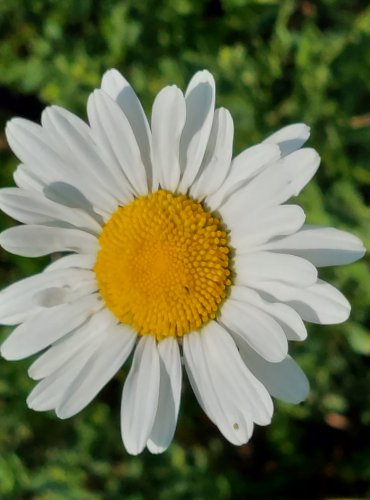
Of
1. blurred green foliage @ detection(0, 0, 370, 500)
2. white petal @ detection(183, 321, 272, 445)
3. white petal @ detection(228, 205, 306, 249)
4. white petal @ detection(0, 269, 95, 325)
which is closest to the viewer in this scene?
white petal @ detection(228, 205, 306, 249)

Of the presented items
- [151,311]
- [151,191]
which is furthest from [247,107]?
[151,311]

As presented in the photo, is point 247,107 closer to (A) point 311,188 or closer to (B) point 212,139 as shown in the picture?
(A) point 311,188

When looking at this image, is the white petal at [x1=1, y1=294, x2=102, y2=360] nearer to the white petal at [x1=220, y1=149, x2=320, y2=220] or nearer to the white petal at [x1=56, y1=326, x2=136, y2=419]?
the white petal at [x1=56, y1=326, x2=136, y2=419]

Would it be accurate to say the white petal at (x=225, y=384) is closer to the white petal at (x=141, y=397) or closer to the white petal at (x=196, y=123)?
the white petal at (x=141, y=397)

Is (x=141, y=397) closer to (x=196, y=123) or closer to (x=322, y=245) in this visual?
(x=322, y=245)

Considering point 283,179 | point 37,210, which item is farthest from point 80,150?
point 283,179

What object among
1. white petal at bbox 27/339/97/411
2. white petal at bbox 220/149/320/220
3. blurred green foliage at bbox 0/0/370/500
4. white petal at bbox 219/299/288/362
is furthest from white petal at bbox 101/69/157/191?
blurred green foliage at bbox 0/0/370/500
